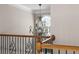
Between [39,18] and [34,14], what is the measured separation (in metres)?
0.43

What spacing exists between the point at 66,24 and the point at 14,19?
12.6ft

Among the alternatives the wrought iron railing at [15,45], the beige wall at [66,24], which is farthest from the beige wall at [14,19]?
the beige wall at [66,24]

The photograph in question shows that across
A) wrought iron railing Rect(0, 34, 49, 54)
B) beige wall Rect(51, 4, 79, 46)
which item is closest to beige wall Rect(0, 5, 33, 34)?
wrought iron railing Rect(0, 34, 49, 54)

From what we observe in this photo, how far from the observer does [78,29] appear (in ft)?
12.8

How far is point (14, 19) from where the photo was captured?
731cm

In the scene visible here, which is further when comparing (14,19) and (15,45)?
(14,19)

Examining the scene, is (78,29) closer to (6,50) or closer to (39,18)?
(6,50)

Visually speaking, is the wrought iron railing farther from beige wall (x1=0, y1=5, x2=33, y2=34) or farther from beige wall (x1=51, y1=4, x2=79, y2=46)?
beige wall (x1=51, y1=4, x2=79, y2=46)

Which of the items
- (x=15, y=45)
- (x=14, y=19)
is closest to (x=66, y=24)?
(x=15, y=45)

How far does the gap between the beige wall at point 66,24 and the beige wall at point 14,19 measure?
3006 mm

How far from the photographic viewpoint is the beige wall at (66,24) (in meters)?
3.93

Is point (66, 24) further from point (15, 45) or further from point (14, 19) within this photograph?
point (14, 19)

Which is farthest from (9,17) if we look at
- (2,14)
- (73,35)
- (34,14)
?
(73,35)

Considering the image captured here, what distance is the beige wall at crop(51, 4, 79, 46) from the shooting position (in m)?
3.93
